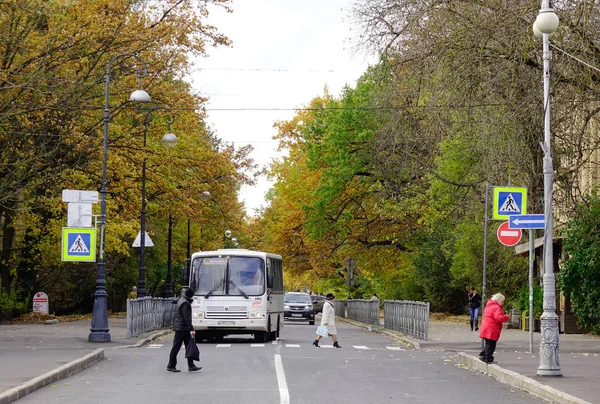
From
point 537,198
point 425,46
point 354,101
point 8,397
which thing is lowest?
point 8,397

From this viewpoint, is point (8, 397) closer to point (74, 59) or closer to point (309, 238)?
point (74, 59)

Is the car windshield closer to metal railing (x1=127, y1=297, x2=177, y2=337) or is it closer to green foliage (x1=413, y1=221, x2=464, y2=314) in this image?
green foliage (x1=413, y1=221, x2=464, y2=314)

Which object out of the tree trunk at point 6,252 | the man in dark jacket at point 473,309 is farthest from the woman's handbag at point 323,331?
the tree trunk at point 6,252

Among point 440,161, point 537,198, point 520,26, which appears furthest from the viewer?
point 440,161

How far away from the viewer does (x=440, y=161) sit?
158ft

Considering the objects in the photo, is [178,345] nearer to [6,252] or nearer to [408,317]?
[408,317]

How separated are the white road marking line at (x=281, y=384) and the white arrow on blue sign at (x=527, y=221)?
17.1 feet

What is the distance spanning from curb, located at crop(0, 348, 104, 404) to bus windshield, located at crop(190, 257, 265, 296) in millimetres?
9399

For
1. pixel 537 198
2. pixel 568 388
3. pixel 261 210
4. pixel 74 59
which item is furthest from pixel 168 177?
pixel 261 210

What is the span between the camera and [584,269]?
113 feet

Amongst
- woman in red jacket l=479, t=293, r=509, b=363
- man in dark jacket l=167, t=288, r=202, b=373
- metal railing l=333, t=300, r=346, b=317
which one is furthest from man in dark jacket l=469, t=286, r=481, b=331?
metal railing l=333, t=300, r=346, b=317

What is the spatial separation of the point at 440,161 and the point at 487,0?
2364 centimetres

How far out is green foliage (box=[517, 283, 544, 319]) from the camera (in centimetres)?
3894

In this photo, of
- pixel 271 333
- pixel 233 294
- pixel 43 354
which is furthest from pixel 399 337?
pixel 43 354
